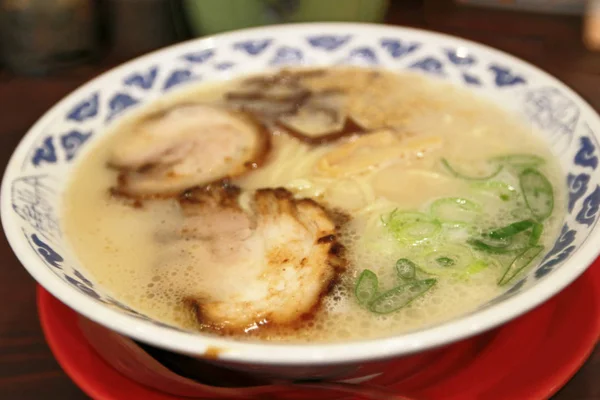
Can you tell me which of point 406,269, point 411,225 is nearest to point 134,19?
point 411,225

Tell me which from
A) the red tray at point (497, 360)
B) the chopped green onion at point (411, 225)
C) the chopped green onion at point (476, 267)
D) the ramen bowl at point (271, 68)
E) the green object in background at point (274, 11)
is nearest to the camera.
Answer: the ramen bowl at point (271, 68)

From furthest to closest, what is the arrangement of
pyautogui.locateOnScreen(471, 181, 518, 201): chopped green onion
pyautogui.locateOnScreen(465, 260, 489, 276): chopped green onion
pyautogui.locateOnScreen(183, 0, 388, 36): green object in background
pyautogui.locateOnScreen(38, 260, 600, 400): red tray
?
pyautogui.locateOnScreen(183, 0, 388, 36): green object in background, pyautogui.locateOnScreen(471, 181, 518, 201): chopped green onion, pyautogui.locateOnScreen(465, 260, 489, 276): chopped green onion, pyautogui.locateOnScreen(38, 260, 600, 400): red tray

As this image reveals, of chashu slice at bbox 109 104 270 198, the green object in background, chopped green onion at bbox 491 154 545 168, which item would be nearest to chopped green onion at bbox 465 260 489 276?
chopped green onion at bbox 491 154 545 168

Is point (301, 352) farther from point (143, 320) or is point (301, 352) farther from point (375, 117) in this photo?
point (375, 117)

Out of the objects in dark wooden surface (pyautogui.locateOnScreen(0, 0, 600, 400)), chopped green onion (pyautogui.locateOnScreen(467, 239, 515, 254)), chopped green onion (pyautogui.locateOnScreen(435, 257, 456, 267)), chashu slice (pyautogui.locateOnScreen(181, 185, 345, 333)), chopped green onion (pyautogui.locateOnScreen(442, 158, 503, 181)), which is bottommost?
dark wooden surface (pyautogui.locateOnScreen(0, 0, 600, 400))

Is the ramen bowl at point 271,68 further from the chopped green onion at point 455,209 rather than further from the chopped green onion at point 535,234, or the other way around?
the chopped green onion at point 455,209

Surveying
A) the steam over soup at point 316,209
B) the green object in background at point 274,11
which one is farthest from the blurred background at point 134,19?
the steam over soup at point 316,209

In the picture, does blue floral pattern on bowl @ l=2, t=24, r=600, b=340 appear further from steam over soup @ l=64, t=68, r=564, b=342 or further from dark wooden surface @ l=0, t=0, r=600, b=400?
dark wooden surface @ l=0, t=0, r=600, b=400
